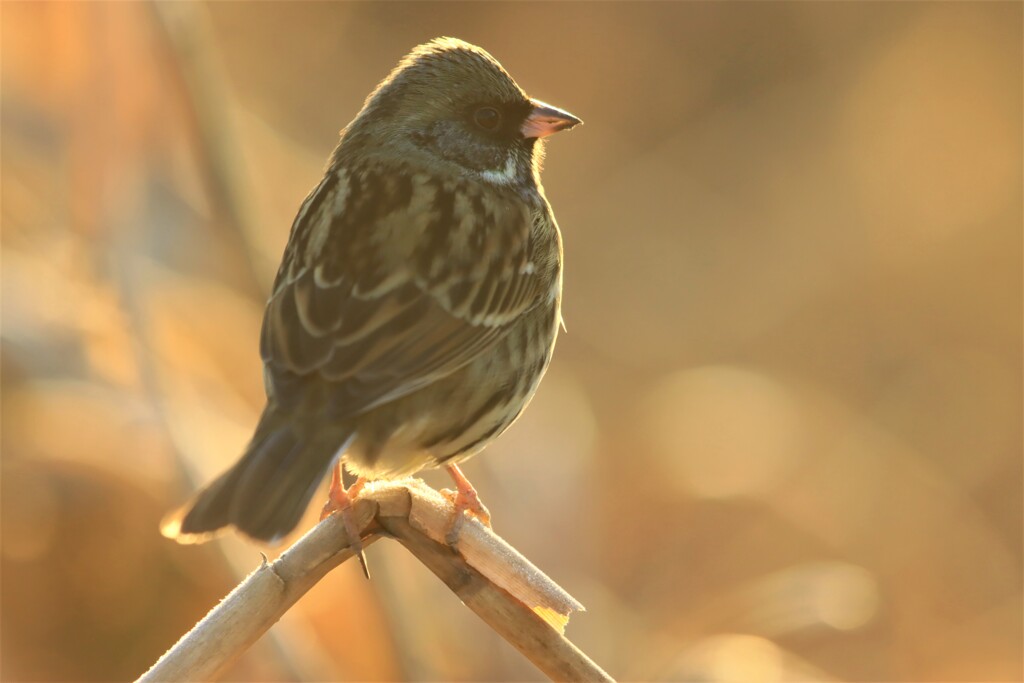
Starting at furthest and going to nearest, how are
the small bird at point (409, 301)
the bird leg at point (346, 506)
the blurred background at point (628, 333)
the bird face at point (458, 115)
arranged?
the blurred background at point (628, 333) → the bird face at point (458, 115) → the small bird at point (409, 301) → the bird leg at point (346, 506)

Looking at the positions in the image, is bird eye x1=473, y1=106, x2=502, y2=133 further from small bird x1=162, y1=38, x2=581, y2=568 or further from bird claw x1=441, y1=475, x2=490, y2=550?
bird claw x1=441, y1=475, x2=490, y2=550

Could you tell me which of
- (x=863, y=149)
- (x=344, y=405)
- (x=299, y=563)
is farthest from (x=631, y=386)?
(x=299, y=563)

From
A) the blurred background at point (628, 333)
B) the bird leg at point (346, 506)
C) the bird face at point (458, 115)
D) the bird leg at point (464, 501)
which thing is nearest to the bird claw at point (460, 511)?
the bird leg at point (464, 501)

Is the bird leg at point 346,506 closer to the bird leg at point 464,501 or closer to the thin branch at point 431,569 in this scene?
the thin branch at point 431,569

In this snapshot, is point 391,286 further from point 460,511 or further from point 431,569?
point 431,569

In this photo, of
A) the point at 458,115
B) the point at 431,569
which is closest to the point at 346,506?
the point at 431,569

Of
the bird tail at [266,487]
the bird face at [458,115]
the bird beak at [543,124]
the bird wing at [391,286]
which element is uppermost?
the bird beak at [543,124]

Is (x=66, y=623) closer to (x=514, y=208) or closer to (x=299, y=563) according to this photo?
(x=514, y=208)
